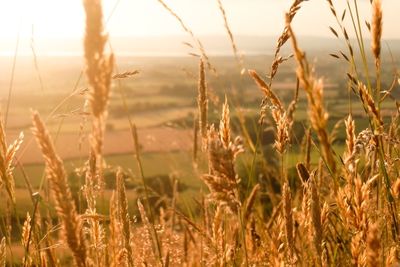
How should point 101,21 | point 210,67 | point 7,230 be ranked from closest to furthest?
1. point 101,21
2. point 7,230
3. point 210,67

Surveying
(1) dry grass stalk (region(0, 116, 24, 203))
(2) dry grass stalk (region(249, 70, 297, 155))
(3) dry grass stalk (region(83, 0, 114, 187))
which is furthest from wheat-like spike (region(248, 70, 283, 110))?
(3) dry grass stalk (region(83, 0, 114, 187))

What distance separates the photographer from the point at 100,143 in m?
0.85

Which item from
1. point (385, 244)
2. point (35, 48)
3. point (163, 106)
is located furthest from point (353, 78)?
point (163, 106)

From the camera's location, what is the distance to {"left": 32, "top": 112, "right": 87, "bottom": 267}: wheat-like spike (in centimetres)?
85

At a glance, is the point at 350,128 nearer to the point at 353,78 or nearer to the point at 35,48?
the point at 353,78

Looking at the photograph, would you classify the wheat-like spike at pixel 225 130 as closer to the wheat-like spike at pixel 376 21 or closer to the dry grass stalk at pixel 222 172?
the dry grass stalk at pixel 222 172

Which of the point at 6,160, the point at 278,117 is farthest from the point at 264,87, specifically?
the point at 6,160

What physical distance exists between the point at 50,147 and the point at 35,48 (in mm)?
1856

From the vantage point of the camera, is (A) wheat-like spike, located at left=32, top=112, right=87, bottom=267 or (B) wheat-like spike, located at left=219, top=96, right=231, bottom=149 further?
(B) wheat-like spike, located at left=219, top=96, right=231, bottom=149

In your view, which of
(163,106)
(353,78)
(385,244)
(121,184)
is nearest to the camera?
(121,184)

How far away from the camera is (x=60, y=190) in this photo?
0.85m

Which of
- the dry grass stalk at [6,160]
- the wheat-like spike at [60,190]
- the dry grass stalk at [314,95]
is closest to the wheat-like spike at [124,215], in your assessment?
the dry grass stalk at [6,160]

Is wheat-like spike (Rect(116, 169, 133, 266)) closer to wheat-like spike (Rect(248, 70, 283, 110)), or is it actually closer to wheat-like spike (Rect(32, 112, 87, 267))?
wheat-like spike (Rect(248, 70, 283, 110))

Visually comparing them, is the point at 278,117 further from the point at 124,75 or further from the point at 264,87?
the point at 124,75
